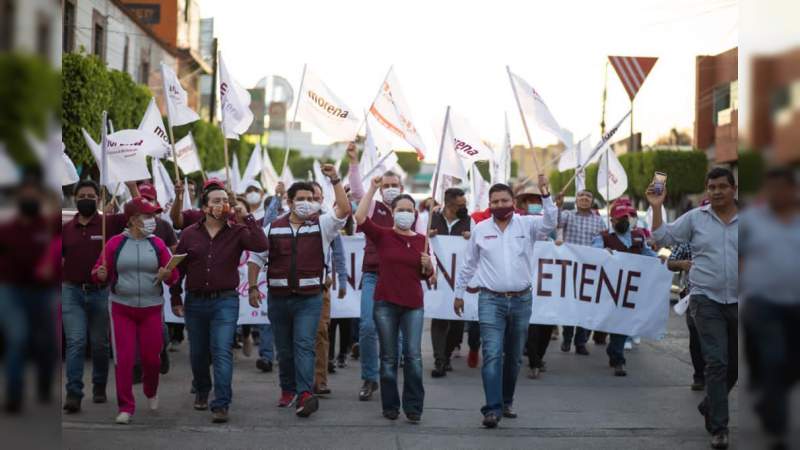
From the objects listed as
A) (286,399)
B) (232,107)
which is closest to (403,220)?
(286,399)

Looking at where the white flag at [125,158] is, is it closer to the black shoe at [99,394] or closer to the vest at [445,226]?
the black shoe at [99,394]

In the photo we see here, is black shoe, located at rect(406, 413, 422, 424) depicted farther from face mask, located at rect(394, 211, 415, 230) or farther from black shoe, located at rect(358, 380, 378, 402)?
face mask, located at rect(394, 211, 415, 230)

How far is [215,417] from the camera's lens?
26.0 ft

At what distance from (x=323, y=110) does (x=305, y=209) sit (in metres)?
4.09

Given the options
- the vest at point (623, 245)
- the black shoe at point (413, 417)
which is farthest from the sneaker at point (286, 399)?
the vest at point (623, 245)

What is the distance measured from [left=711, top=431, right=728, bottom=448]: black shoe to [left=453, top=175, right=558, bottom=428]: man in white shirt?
1.66 meters

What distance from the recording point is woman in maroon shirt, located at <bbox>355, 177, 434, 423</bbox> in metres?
8.20

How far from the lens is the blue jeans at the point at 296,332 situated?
841 cm

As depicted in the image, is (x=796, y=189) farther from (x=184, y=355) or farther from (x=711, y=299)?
(x=184, y=355)

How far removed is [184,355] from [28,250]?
10.7 metres

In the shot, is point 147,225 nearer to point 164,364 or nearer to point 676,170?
point 164,364

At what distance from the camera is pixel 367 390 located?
30.1 ft

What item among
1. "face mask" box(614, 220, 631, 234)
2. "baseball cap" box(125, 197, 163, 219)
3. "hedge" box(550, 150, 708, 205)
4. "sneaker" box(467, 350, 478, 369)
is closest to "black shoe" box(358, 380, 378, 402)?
"baseball cap" box(125, 197, 163, 219)

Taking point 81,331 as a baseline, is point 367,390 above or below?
below
